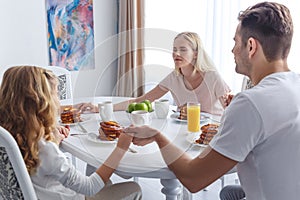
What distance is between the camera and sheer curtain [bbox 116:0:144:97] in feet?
13.3

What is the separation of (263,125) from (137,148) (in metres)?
0.63

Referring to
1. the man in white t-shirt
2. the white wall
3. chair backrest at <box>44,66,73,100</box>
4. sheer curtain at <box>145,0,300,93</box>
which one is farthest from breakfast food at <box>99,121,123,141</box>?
the white wall

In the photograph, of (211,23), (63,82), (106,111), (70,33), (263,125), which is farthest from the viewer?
(70,33)

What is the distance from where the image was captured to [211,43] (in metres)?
3.39

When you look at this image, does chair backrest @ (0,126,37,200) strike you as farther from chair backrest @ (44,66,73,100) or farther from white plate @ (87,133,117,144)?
chair backrest @ (44,66,73,100)

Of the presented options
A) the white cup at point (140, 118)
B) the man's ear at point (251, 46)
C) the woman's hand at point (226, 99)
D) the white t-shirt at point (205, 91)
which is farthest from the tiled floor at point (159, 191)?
the man's ear at point (251, 46)

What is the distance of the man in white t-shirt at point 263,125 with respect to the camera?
1.06 m

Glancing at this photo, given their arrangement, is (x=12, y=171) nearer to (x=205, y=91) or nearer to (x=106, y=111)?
(x=106, y=111)

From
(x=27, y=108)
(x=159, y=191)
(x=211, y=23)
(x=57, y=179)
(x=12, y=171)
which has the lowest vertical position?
(x=159, y=191)

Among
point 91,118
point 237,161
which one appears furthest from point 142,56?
point 237,161

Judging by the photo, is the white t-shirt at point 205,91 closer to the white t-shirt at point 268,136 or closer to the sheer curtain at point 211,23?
the sheer curtain at point 211,23

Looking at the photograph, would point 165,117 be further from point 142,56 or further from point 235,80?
point 142,56

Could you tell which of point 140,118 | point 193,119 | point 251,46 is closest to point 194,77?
point 193,119

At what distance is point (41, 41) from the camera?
3.81 meters
